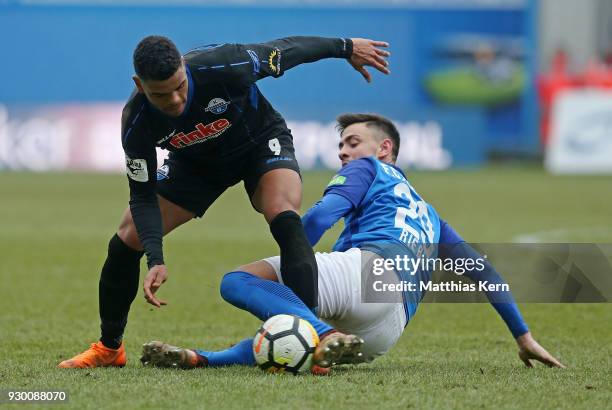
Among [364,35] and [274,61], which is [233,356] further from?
[364,35]

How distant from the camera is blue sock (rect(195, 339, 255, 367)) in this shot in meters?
5.31

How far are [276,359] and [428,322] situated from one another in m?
2.52

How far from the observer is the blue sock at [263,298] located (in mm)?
4977

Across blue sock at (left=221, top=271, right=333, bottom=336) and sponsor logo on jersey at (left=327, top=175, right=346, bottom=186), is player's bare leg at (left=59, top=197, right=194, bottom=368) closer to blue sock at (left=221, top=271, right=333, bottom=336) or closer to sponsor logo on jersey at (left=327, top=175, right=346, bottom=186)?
blue sock at (left=221, top=271, right=333, bottom=336)

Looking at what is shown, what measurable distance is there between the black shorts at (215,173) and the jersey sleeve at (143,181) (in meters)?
0.37

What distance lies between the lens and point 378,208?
541cm

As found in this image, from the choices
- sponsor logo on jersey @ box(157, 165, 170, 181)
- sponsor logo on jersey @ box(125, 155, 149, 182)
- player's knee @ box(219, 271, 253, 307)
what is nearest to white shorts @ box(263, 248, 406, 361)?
player's knee @ box(219, 271, 253, 307)

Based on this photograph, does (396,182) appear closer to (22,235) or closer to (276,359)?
(276,359)

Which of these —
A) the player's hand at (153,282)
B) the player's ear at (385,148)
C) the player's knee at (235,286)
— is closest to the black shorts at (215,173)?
the player's ear at (385,148)

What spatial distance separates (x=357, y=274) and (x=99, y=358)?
1338 millimetres

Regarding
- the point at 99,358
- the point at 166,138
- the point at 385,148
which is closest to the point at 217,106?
the point at 166,138

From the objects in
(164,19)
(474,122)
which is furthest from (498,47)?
(164,19)

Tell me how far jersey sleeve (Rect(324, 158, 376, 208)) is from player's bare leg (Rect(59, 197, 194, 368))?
994mm

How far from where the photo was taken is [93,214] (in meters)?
14.5
